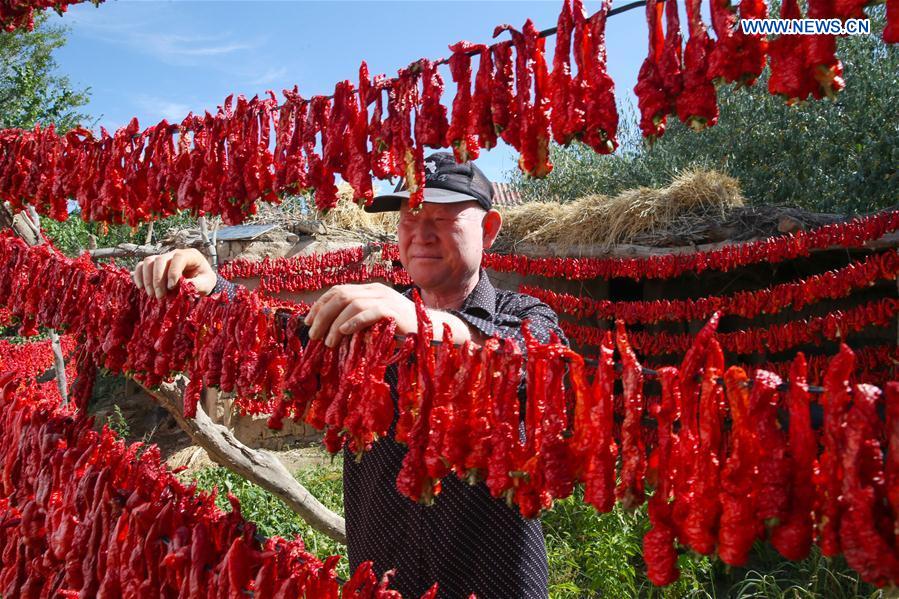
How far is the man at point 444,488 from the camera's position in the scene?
235cm

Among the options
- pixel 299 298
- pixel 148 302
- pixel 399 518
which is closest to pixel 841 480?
pixel 399 518

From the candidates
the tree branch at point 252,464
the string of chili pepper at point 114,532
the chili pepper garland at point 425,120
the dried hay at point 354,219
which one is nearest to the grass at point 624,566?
the tree branch at point 252,464

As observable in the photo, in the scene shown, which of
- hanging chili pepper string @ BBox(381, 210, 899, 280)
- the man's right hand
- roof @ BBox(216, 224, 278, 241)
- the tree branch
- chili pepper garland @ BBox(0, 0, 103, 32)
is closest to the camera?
the man's right hand

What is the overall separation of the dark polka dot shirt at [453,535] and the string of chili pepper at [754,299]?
440cm

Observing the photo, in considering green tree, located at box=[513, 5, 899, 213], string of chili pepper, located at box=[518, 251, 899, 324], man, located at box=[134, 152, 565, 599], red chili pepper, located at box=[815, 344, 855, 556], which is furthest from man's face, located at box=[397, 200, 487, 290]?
green tree, located at box=[513, 5, 899, 213]

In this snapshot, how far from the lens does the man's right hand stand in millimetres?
2221

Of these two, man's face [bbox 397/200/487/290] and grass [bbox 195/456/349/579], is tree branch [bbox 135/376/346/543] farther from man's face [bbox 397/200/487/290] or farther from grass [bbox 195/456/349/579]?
man's face [bbox 397/200/487/290]

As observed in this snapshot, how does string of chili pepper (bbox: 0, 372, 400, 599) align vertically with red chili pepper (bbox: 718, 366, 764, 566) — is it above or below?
below

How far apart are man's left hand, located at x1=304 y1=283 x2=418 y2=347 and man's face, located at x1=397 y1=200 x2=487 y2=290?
0.90 m

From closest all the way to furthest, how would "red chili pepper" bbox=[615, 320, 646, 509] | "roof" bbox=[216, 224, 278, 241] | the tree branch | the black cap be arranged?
"red chili pepper" bbox=[615, 320, 646, 509] → the black cap → the tree branch → "roof" bbox=[216, 224, 278, 241]

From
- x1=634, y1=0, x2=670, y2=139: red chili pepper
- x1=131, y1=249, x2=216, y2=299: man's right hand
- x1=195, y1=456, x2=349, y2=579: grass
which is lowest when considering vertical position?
x1=195, y1=456, x2=349, y2=579: grass

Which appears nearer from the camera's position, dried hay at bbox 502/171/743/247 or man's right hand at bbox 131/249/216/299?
man's right hand at bbox 131/249/216/299

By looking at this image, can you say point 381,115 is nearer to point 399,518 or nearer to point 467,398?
point 467,398

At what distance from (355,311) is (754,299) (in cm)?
639
